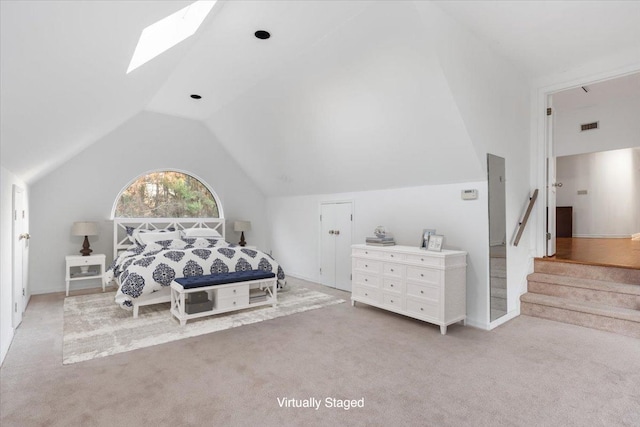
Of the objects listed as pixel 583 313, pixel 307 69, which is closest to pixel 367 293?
pixel 583 313

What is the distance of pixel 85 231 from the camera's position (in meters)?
5.12

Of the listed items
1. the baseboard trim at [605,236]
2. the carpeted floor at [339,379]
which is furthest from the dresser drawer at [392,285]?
the baseboard trim at [605,236]

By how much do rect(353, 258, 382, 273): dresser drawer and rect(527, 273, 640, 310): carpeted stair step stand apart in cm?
192

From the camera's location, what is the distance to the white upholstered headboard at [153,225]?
220 inches

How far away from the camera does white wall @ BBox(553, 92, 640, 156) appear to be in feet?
16.7

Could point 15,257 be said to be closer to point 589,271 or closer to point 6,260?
point 6,260

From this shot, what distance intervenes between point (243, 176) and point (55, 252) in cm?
337

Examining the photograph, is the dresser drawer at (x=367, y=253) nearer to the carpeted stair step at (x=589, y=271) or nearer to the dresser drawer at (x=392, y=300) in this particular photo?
the dresser drawer at (x=392, y=300)

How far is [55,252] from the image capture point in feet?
17.1

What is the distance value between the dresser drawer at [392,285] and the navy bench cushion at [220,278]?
1.39 metres

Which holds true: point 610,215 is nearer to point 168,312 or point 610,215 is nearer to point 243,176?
point 243,176

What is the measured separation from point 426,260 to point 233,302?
7.32 feet

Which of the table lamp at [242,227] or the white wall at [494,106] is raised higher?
the white wall at [494,106]

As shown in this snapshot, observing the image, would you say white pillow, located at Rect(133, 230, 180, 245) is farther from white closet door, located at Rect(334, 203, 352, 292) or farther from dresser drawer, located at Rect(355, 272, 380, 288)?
dresser drawer, located at Rect(355, 272, 380, 288)
